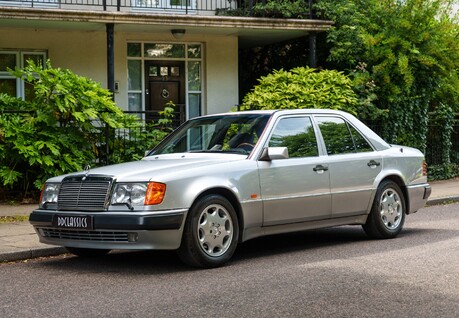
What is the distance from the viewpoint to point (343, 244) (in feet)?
34.0

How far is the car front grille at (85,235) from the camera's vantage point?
8.30 meters

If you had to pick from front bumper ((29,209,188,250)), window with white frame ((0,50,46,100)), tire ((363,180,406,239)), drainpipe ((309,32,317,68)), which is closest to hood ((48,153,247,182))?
front bumper ((29,209,188,250))

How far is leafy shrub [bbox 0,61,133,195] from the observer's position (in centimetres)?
1491

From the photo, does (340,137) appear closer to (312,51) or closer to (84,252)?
(84,252)

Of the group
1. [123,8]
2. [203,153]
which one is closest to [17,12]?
[123,8]

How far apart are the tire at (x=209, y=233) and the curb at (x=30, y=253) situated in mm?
2045

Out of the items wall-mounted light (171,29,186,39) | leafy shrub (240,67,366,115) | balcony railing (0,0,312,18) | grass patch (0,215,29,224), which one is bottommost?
grass patch (0,215,29,224)

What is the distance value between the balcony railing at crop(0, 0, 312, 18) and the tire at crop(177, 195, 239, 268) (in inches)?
444

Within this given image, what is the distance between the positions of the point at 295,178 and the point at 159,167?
1654 mm

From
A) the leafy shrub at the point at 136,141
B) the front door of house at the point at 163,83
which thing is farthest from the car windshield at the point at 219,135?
the front door of house at the point at 163,83

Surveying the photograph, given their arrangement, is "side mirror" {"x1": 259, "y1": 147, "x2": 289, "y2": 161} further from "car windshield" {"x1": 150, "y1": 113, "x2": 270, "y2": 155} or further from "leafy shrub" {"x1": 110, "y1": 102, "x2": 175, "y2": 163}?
"leafy shrub" {"x1": 110, "y1": 102, "x2": 175, "y2": 163}

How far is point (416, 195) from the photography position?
36.3 ft

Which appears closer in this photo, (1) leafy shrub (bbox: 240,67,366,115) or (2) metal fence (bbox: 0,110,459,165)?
(2) metal fence (bbox: 0,110,459,165)

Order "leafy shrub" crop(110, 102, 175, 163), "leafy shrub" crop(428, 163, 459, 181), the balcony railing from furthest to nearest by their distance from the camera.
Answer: "leafy shrub" crop(428, 163, 459, 181) < the balcony railing < "leafy shrub" crop(110, 102, 175, 163)
